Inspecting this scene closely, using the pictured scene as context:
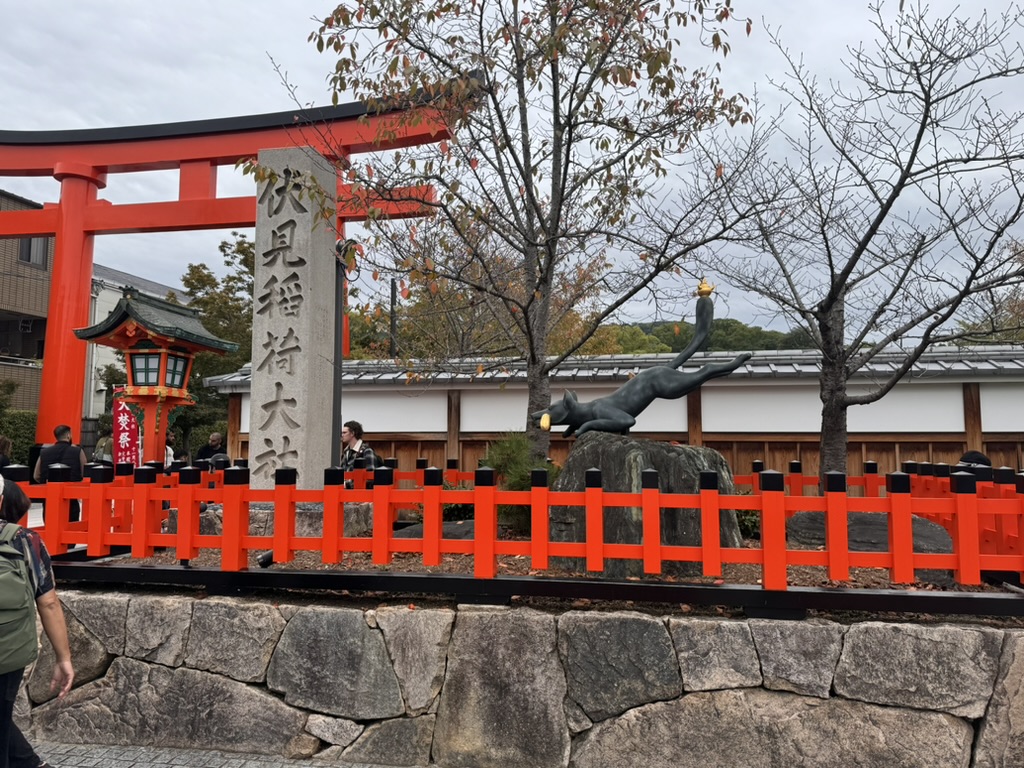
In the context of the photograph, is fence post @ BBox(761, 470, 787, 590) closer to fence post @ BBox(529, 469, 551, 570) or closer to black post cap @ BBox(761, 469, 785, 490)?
black post cap @ BBox(761, 469, 785, 490)

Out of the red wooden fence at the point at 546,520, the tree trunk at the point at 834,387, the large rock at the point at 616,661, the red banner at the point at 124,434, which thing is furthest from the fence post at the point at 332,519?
the red banner at the point at 124,434

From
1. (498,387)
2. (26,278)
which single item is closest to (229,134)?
(498,387)

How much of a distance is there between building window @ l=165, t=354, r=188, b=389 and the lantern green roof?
35 centimetres

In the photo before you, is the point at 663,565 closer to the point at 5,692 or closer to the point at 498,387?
the point at 5,692

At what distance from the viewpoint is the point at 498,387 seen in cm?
968

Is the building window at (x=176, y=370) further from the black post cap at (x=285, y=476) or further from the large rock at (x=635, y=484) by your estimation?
the large rock at (x=635, y=484)

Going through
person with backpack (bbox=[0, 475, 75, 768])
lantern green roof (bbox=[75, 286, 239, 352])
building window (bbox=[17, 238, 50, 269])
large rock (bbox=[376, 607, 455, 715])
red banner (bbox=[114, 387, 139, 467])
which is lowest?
large rock (bbox=[376, 607, 455, 715])

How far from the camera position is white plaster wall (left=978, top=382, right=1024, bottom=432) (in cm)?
837

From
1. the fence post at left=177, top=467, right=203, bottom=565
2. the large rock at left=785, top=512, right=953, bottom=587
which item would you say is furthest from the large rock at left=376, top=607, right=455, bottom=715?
the large rock at left=785, top=512, right=953, bottom=587

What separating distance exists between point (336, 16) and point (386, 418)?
21.7 feet

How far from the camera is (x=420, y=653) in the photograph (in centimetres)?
332

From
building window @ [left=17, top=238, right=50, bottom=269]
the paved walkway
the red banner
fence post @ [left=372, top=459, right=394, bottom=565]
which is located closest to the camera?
the paved walkway

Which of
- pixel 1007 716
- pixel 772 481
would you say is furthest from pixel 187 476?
pixel 1007 716

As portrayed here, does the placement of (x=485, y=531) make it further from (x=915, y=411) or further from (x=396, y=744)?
(x=915, y=411)
